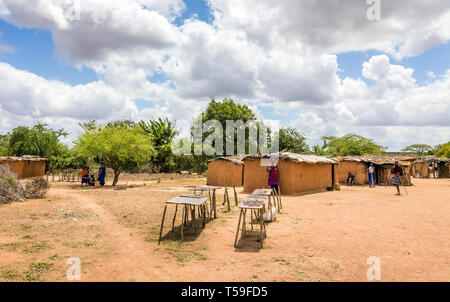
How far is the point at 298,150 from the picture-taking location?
33.5 m

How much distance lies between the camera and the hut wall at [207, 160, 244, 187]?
799 inches

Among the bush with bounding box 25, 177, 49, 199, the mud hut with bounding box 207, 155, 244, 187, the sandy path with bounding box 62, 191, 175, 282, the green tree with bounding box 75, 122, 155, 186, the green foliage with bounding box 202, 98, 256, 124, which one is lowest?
the sandy path with bounding box 62, 191, 175, 282

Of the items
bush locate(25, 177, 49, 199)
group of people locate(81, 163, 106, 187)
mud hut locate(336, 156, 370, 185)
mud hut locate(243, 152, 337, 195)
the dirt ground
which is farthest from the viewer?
mud hut locate(336, 156, 370, 185)

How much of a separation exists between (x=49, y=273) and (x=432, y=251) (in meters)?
6.63

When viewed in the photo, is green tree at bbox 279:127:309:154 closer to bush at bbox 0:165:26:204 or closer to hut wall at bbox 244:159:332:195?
hut wall at bbox 244:159:332:195

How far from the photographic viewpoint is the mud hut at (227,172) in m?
20.3

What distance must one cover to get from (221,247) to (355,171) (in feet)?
63.4

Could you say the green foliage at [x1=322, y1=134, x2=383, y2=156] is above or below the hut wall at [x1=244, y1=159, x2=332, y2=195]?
above

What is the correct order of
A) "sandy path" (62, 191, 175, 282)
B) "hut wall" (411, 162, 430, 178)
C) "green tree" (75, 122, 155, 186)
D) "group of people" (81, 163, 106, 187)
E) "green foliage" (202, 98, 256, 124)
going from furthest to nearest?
"green foliage" (202, 98, 256, 124) → "hut wall" (411, 162, 430, 178) → "group of people" (81, 163, 106, 187) → "green tree" (75, 122, 155, 186) → "sandy path" (62, 191, 175, 282)

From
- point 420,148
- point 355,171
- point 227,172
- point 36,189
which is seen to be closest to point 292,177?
point 227,172

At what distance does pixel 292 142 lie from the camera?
34.1 m

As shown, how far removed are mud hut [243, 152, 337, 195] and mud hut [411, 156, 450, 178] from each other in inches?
696

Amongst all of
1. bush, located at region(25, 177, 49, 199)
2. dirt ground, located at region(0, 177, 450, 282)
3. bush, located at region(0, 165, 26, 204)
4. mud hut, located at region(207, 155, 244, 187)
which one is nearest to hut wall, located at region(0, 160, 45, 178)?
bush, located at region(25, 177, 49, 199)
